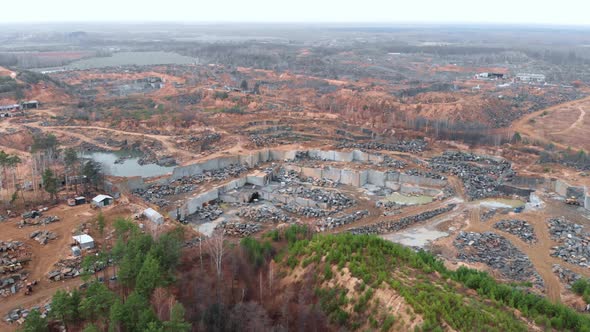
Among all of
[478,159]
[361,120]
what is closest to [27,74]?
[361,120]

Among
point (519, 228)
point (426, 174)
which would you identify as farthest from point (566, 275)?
point (426, 174)

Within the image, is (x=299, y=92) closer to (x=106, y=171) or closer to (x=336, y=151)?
(x=336, y=151)

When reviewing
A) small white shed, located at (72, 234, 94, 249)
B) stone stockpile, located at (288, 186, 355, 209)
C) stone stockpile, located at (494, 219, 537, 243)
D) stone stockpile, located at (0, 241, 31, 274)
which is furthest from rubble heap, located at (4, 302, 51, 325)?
stone stockpile, located at (494, 219, 537, 243)

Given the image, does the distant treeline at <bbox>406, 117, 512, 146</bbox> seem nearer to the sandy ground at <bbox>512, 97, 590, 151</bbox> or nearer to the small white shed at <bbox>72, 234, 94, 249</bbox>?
the sandy ground at <bbox>512, 97, 590, 151</bbox>

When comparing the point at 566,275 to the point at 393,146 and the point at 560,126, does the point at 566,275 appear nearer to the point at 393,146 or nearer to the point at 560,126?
the point at 393,146

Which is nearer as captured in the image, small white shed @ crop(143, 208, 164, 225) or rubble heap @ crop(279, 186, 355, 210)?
small white shed @ crop(143, 208, 164, 225)
